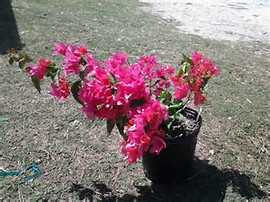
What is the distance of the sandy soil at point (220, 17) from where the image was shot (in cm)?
494

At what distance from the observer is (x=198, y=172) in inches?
76.6

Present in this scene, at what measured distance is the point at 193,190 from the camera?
71.6 inches

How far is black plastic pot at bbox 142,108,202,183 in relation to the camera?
1703 millimetres

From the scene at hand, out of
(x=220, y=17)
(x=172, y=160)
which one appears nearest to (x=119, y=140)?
(x=172, y=160)

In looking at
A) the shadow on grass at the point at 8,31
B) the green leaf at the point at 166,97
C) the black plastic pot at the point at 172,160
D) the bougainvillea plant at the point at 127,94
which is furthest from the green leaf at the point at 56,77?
the shadow on grass at the point at 8,31

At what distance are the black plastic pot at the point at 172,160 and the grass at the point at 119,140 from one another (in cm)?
7

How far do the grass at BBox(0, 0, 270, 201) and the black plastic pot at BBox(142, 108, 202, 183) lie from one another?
67 millimetres

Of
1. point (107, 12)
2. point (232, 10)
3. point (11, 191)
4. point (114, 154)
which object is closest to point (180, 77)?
point (114, 154)

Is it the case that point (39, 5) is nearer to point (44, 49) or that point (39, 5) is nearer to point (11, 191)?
point (44, 49)

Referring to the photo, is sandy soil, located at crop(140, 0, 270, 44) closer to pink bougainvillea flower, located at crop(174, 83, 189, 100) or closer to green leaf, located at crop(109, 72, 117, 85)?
pink bougainvillea flower, located at crop(174, 83, 189, 100)

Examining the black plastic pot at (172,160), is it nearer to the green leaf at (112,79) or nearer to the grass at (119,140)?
the grass at (119,140)

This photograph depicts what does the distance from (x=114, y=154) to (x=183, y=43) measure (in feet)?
8.43

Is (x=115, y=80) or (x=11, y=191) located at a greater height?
(x=115, y=80)

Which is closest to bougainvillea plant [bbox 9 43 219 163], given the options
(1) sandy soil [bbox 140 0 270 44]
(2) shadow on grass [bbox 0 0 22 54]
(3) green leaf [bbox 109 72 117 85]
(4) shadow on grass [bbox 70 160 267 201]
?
(3) green leaf [bbox 109 72 117 85]
